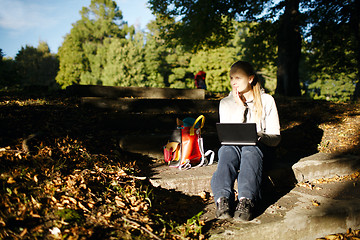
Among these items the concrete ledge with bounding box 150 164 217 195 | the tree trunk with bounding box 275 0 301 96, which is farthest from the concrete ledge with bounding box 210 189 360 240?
the tree trunk with bounding box 275 0 301 96

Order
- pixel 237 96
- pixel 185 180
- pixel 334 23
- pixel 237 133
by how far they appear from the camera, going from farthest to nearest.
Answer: pixel 334 23 → pixel 237 96 → pixel 185 180 → pixel 237 133

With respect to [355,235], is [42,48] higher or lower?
higher

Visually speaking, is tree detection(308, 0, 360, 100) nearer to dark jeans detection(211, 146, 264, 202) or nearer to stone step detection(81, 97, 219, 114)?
stone step detection(81, 97, 219, 114)

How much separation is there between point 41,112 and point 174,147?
239cm

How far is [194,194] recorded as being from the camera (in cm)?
285

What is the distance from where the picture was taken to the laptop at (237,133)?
2514 mm

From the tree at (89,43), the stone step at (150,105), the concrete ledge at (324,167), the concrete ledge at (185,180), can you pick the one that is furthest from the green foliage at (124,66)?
the concrete ledge at (324,167)

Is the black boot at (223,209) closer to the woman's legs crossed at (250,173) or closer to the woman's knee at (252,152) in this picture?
the woman's legs crossed at (250,173)

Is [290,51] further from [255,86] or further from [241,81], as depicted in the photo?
[241,81]

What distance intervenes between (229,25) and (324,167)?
10457mm

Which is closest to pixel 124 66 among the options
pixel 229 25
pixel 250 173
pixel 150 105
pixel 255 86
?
pixel 229 25

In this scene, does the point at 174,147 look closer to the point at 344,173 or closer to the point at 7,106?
the point at 344,173

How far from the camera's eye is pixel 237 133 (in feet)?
8.48

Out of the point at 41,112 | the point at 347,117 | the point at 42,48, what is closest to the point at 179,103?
the point at 41,112
